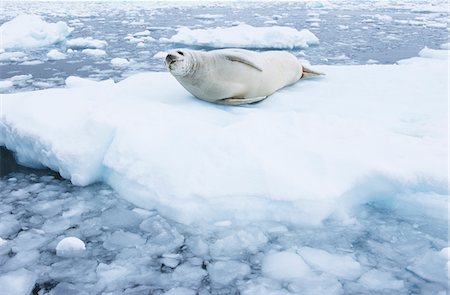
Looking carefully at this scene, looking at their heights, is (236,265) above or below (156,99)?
below

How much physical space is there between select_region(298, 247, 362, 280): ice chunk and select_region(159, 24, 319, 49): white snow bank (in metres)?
6.92

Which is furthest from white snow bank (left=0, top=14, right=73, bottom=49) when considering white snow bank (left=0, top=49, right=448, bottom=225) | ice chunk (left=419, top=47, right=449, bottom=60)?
ice chunk (left=419, top=47, right=449, bottom=60)

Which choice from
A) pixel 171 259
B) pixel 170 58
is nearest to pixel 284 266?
pixel 171 259

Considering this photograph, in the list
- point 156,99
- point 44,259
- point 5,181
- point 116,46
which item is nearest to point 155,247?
point 44,259

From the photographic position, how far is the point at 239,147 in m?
2.32

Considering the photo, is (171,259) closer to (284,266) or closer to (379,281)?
(284,266)

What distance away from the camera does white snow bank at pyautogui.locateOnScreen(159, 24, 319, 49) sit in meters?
8.39

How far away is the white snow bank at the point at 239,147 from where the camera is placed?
2.12 metres

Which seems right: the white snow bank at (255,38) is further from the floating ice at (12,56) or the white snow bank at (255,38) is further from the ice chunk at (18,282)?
the ice chunk at (18,282)

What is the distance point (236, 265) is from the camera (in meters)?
1.81

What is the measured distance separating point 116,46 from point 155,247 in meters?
7.34

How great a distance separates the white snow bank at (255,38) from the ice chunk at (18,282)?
729cm

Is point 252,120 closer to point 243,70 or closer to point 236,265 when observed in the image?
point 243,70

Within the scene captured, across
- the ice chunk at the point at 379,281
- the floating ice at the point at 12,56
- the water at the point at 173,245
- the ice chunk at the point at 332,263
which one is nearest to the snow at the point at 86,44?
the floating ice at the point at 12,56
